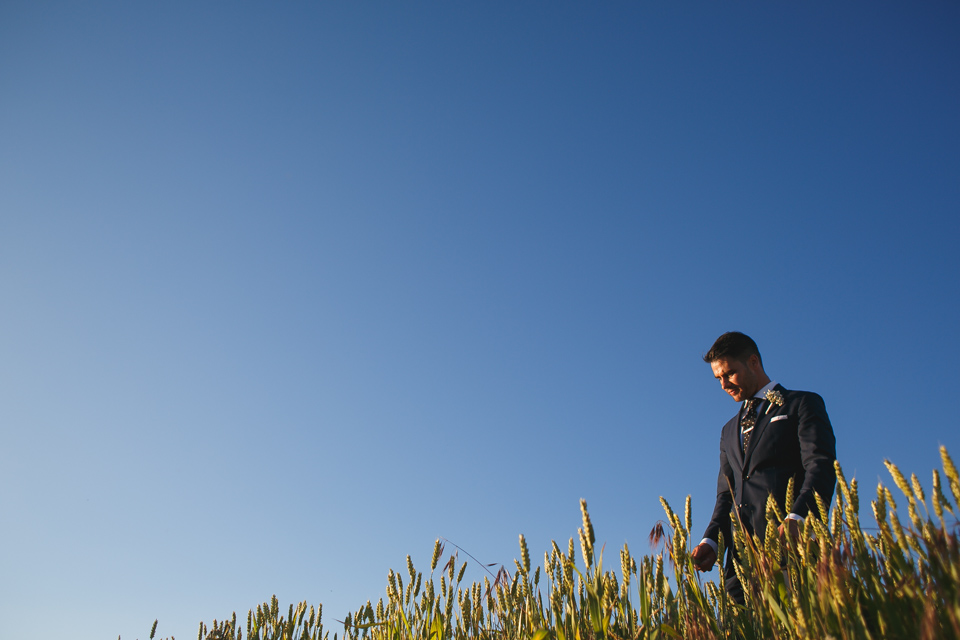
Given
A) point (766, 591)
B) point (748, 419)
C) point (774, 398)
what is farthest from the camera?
point (748, 419)

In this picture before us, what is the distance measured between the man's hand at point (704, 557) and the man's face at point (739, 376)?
2.99 feet

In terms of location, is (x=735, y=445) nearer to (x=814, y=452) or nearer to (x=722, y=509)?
(x=722, y=509)

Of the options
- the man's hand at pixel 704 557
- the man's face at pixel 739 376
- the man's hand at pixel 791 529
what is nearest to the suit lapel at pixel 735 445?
the man's face at pixel 739 376

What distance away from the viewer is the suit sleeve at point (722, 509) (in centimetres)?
Result: 294

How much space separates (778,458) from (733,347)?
2.09 ft

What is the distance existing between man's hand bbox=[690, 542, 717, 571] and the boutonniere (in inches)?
32.5

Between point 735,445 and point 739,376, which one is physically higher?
point 739,376

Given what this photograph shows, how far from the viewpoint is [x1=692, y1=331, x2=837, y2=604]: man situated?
2.61 metres

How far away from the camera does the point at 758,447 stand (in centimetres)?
297

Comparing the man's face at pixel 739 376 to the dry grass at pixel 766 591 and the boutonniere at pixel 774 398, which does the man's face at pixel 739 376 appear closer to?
the boutonniere at pixel 774 398

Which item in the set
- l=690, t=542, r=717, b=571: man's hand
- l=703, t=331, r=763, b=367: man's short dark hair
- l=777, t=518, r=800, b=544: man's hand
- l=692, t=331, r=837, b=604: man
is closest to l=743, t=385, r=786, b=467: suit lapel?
l=692, t=331, r=837, b=604: man

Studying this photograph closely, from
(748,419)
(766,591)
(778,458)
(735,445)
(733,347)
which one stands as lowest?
(766,591)

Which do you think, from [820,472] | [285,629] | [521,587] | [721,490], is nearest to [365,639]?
[285,629]

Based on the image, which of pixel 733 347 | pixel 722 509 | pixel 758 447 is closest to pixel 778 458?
pixel 758 447
